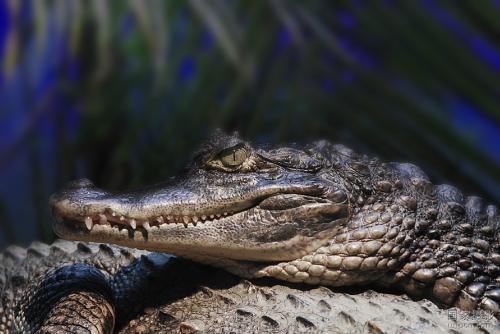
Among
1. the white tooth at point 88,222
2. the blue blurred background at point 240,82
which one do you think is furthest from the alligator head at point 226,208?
the blue blurred background at point 240,82

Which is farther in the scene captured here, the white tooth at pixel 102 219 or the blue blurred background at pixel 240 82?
the blue blurred background at pixel 240 82

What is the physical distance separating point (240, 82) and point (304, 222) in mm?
1917

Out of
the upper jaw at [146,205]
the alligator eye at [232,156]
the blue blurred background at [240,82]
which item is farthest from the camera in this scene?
the blue blurred background at [240,82]

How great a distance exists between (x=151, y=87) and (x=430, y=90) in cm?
126

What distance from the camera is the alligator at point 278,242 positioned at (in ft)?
3.20

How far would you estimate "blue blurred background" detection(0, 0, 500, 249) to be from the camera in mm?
2805

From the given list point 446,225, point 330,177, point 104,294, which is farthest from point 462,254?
point 104,294

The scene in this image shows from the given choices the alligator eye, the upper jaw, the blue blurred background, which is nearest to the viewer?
the upper jaw

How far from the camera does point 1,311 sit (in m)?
1.22

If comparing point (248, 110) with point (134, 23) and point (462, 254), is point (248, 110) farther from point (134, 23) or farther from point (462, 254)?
point (462, 254)

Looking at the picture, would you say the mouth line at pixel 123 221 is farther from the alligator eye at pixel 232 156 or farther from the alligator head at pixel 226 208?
the alligator eye at pixel 232 156

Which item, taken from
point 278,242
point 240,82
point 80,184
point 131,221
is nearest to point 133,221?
point 131,221

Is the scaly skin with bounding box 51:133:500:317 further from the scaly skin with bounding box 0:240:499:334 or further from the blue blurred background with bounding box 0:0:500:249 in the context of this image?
the blue blurred background with bounding box 0:0:500:249

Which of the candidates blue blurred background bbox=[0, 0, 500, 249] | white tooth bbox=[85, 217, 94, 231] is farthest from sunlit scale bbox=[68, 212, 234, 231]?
blue blurred background bbox=[0, 0, 500, 249]
